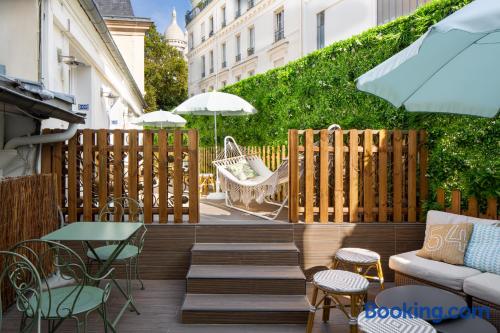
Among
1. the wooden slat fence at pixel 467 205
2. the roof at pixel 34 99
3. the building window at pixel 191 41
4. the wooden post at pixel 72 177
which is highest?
the building window at pixel 191 41

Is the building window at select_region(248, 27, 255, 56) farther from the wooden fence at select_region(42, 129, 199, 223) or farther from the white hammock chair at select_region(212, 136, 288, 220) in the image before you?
the wooden fence at select_region(42, 129, 199, 223)

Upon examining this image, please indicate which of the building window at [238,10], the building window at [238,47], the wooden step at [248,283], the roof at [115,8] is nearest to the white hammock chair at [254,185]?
the wooden step at [248,283]

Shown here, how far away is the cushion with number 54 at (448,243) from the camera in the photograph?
13.9 feet

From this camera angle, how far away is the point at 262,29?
22828mm

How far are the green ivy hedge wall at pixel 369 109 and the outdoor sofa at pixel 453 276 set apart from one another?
472 mm

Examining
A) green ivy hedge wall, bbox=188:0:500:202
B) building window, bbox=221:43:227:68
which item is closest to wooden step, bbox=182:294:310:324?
green ivy hedge wall, bbox=188:0:500:202

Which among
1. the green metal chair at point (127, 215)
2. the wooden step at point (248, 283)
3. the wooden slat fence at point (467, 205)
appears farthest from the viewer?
the green metal chair at point (127, 215)

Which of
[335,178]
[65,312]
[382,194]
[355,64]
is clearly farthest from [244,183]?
[65,312]

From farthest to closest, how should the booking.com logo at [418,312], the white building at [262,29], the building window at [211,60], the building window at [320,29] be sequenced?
1. the building window at [211,60]
2. the building window at [320,29]
3. the white building at [262,29]
4. the booking.com logo at [418,312]

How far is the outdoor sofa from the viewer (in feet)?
11.8

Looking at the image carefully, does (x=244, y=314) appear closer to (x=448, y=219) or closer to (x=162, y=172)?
(x=162, y=172)

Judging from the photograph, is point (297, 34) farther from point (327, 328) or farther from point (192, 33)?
point (192, 33)

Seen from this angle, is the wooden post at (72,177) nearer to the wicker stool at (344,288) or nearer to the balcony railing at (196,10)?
the wicker stool at (344,288)

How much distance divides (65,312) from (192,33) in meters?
35.2
